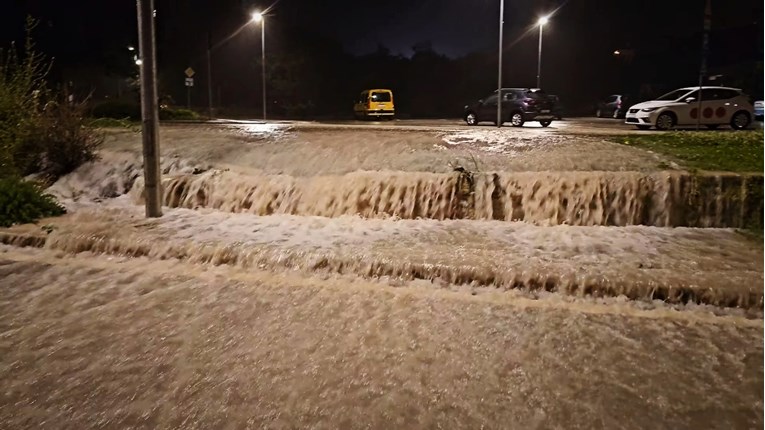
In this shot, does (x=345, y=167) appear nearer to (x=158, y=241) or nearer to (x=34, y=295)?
(x=158, y=241)

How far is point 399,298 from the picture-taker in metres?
6.26

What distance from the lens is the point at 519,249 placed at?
7.81m

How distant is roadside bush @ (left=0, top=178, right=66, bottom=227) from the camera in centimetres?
921

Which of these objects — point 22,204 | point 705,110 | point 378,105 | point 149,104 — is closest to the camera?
point 149,104

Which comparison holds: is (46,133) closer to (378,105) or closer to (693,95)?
(693,95)

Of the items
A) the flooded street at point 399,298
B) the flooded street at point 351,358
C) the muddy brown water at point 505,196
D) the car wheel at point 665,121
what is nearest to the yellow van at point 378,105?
the car wheel at point 665,121

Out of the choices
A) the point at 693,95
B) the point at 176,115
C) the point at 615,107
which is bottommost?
the point at 176,115

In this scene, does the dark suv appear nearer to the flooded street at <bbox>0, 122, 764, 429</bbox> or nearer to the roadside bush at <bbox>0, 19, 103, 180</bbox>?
the flooded street at <bbox>0, 122, 764, 429</bbox>

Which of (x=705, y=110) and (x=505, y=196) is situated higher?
(x=705, y=110)

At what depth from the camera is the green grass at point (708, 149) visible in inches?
386

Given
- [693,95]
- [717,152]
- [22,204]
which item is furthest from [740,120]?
[22,204]

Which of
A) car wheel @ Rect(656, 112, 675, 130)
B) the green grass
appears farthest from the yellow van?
the green grass

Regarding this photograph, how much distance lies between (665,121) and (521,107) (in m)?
5.16

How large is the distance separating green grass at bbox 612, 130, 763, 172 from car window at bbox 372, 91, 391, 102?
2072cm
